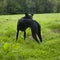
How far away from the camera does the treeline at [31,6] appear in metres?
45.9

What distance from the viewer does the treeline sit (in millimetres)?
45931

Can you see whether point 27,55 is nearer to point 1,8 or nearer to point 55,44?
point 55,44

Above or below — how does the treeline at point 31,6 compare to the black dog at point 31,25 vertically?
below

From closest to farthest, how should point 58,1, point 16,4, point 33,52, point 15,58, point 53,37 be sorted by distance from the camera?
1. point 15,58
2. point 33,52
3. point 53,37
4. point 16,4
5. point 58,1

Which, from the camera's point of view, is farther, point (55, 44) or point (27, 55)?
point (55, 44)

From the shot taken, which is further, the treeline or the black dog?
the treeline

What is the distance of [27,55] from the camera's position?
12203 mm

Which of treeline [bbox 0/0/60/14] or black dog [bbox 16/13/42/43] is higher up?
black dog [bbox 16/13/42/43]

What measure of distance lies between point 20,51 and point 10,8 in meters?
37.7

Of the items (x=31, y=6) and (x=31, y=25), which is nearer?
(x=31, y=25)

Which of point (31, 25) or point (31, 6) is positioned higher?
point (31, 25)

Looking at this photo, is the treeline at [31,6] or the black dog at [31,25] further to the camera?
the treeline at [31,6]

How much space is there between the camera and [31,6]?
45281 millimetres

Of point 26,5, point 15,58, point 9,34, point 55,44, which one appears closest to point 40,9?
point 26,5
